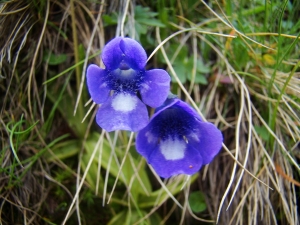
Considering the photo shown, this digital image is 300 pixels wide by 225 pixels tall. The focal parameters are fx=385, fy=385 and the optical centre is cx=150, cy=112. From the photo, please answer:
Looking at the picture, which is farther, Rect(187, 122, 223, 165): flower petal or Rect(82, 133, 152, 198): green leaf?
Rect(82, 133, 152, 198): green leaf

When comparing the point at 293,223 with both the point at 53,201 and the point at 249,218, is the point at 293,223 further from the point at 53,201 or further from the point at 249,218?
the point at 53,201

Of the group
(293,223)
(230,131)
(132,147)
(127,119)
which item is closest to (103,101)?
(127,119)

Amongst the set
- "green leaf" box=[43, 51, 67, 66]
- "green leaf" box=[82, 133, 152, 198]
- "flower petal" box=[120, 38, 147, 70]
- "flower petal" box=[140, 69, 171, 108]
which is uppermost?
"flower petal" box=[120, 38, 147, 70]

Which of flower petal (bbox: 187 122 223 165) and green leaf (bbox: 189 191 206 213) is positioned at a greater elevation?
flower petal (bbox: 187 122 223 165)

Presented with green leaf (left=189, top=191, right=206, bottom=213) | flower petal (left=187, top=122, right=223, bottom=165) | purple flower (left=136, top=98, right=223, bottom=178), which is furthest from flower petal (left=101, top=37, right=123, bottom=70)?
green leaf (left=189, top=191, right=206, bottom=213)

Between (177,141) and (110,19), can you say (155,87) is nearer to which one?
(177,141)

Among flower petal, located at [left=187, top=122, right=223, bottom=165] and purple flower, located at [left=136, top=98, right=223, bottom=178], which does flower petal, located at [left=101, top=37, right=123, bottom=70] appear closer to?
purple flower, located at [left=136, top=98, right=223, bottom=178]

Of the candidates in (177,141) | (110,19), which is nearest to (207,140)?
(177,141)
